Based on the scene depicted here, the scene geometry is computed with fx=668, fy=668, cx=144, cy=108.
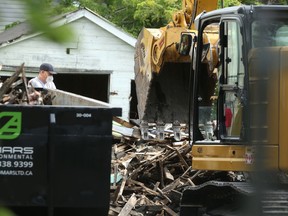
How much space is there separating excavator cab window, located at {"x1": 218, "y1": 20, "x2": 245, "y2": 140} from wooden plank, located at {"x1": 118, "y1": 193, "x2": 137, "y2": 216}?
2.62m

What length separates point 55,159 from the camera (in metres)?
5.66

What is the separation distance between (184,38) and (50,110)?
8.72 feet

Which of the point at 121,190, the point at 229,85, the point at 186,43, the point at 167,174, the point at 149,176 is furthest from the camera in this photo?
the point at 149,176

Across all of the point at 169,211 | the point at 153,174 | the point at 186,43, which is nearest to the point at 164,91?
the point at 153,174

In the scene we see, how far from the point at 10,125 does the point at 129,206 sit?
3.71m

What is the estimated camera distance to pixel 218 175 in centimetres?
934

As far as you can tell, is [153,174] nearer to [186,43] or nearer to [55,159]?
[186,43]

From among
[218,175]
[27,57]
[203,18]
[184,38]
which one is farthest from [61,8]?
[27,57]

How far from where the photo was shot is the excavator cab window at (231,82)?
6.37 metres

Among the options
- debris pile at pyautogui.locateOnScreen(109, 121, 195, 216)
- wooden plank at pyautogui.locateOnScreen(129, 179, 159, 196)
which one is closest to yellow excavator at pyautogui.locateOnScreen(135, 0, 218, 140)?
debris pile at pyautogui.locateOnScreen(109, 121, 195, 216)

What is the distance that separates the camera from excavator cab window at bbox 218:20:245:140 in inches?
251

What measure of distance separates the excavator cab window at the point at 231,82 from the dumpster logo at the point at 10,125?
2.05 meters

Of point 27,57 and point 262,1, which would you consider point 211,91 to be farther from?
point 27,57

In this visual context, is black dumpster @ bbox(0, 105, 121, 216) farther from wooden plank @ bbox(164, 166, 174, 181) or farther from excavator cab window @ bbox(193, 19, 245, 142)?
wooden plank @ bbox(164, 166, 174, 181)
